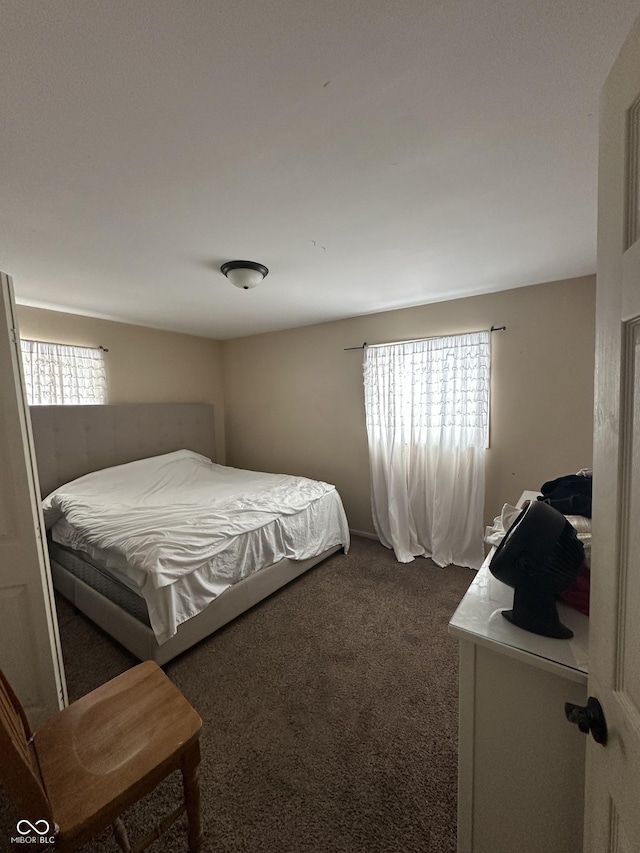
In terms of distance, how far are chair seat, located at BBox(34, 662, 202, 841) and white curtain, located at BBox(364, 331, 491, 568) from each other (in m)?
2.35

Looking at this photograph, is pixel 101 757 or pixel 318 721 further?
pixel 318 721

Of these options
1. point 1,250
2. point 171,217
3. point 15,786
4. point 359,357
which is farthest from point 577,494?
point 1,250

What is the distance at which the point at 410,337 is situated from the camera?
3090 mm

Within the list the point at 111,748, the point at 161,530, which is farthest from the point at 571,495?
the point at 161,530

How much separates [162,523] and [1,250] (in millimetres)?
1787

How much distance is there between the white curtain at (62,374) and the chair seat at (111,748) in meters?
2.53

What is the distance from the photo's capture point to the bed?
1773 mm

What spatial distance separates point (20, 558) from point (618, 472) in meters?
1.83

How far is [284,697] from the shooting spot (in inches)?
63.2

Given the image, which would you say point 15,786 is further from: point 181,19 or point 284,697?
point 181,19

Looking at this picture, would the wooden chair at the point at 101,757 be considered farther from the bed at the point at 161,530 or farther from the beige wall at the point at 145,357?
the beige wall at the point at 145,357

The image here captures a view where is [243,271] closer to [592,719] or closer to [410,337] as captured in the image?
[410,337]

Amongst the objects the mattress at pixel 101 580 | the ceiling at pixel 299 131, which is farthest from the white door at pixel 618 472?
the mattress at pixel 101 580

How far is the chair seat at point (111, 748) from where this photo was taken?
82cm
